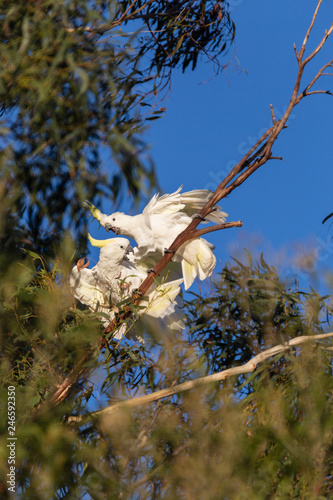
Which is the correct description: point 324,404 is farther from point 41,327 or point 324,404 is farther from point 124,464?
point 41,327

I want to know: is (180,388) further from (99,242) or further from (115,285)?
(99,242)

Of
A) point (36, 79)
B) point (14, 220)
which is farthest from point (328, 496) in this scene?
point (36, 79)

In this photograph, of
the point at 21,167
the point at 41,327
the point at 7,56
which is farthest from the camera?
the point at 21,167

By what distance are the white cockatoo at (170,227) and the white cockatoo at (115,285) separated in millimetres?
68

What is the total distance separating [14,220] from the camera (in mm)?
2129

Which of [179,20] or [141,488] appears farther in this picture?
[179,20]

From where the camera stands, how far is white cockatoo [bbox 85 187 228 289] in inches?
67.4

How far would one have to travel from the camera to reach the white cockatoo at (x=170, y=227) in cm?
171

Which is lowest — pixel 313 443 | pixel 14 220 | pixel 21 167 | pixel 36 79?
pixel 313 443

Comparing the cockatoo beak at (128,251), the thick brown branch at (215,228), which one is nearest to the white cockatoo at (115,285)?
the cockatoo beak at (128,251)

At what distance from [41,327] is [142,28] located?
1296 millimetres

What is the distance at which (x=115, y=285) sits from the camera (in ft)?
5.58

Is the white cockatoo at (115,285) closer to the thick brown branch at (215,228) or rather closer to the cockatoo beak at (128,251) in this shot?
the cockatoo beak at (128,251)

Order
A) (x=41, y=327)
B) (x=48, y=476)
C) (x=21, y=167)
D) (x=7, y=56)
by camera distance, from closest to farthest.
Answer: (x=48, y=476), (x=41, y=327), (x=7, y=56), (x=21, y=167)
